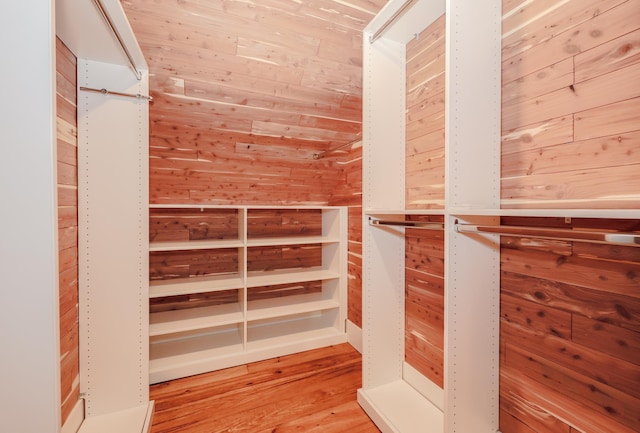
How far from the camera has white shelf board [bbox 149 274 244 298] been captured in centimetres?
214

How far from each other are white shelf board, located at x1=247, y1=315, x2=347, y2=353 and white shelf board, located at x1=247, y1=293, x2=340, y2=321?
0.64 feet

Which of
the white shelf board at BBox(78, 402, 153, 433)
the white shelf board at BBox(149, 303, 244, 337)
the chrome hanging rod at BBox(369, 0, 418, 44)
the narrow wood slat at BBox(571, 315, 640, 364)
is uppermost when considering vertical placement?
the chrome hanging rod at BBox(369, 0, 418, 44)

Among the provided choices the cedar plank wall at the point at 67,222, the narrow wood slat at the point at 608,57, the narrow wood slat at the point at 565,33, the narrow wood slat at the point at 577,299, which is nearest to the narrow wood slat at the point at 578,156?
the narrow wood slat at the point at 608,57

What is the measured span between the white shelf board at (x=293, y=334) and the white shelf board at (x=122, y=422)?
0.80 m

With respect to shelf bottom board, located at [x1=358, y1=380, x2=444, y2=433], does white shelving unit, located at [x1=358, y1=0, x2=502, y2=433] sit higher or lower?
higher

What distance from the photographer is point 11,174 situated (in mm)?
771

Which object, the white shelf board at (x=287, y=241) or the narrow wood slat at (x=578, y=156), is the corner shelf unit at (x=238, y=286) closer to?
the white shelf board at (x=287, y=241)

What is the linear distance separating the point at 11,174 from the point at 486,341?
5.91 feet

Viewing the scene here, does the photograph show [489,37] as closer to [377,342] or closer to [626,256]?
[626,256]

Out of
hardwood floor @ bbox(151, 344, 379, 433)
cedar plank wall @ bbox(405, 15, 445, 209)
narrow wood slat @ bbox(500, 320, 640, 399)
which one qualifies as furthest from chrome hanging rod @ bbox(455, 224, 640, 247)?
hardwood floor @ bbox(151, 344, 379, 433)

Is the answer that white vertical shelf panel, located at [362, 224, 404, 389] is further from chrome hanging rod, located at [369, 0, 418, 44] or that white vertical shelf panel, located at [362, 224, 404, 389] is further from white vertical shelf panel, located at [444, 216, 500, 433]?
chrome hanging rod, located at [369, 0, 418, 44]

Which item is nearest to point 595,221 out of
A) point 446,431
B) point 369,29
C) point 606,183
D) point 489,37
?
point 606,183

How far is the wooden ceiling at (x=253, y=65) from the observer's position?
5.40ft

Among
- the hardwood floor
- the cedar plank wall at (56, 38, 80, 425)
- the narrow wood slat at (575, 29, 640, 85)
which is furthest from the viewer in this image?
the hardwood floor
